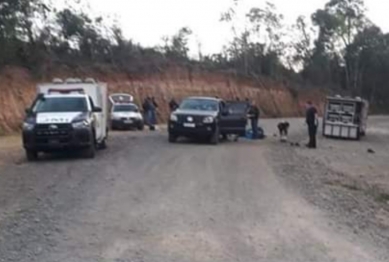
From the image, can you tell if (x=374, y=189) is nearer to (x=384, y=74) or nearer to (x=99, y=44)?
(x=99, y=44)

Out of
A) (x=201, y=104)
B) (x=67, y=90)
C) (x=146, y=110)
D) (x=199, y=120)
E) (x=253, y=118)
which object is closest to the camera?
(x=67, y=90)

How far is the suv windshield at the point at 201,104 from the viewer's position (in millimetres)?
32000

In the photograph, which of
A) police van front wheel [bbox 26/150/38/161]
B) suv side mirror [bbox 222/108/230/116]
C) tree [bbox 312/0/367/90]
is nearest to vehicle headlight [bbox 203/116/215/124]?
suv side mirror [bbox 222/108/230/116]

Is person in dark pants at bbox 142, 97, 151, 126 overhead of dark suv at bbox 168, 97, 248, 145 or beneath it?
beneath

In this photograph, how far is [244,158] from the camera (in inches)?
970

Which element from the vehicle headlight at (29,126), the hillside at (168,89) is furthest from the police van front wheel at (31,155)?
the hillside at (168,89)

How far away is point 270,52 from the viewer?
3799 inches

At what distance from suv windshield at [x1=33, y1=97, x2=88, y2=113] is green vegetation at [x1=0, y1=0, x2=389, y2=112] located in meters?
33.4

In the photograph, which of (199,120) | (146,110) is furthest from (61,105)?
(146,110)

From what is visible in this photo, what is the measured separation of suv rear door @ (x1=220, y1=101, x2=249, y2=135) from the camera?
34.2 metres

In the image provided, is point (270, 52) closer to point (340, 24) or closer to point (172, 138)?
point (340, 24)

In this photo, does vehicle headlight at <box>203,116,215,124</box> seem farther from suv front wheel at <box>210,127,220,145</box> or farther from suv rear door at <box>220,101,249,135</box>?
suv rear door at <box>220,101,249,135</box>

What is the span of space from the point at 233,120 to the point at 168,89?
38.4 metres

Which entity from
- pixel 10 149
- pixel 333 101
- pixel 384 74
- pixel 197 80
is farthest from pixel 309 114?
pixel 384 74
